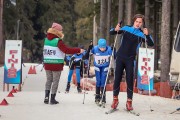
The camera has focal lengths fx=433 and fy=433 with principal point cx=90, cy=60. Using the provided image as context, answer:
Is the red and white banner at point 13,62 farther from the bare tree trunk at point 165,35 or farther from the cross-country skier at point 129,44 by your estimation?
the cross-country skier at point 129,44

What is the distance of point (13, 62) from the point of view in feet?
54.3

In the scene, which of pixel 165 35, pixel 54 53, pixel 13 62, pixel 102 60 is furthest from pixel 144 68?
pixel 54 53

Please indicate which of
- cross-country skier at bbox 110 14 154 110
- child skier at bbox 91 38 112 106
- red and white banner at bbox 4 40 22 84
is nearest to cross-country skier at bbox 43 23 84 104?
child skier at bbox 91 38 112 106

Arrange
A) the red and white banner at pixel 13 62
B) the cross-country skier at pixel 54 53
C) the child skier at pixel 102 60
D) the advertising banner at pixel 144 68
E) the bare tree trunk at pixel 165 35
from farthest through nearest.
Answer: the bare tree trunk at pixel 165 35, the red and white banner at pixel 13 62, the advertising banner at pixel 144 68, the child skier at pixel 102 60, the cross-country skier at pixel 54 53

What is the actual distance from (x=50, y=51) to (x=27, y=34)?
49026 millimetres

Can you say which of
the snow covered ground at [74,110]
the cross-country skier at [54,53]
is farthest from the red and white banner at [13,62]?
the cross-country skier at [54,53]

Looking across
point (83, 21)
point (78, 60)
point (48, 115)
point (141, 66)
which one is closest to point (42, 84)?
point (78, 60)

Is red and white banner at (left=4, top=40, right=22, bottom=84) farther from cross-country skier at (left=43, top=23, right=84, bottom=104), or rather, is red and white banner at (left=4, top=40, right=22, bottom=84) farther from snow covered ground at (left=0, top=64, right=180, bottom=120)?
cross-country skier at (left=43, top=23, right=84, bottom=104)

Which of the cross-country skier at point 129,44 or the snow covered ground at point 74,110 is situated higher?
the cross-country skier at point 129,44

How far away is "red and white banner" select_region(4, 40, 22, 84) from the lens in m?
16.5

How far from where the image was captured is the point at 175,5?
28.4 meters

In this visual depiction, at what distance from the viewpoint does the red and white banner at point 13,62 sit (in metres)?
16.5

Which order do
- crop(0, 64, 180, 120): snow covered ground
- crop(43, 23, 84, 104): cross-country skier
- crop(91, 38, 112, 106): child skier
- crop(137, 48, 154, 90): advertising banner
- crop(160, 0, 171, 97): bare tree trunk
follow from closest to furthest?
1. crop(0, 64, 180, 120): snow covered ground
2. crop(43, 23, 84, 104): cross-country skier
3. crop(91, 38, 112, 106): child skier
4. crop(137, 48, 154, 90): advertising banner
5. crop(160, 0, 171, 97): bare tree trunk

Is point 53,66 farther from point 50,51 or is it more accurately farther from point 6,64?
point 6,64
